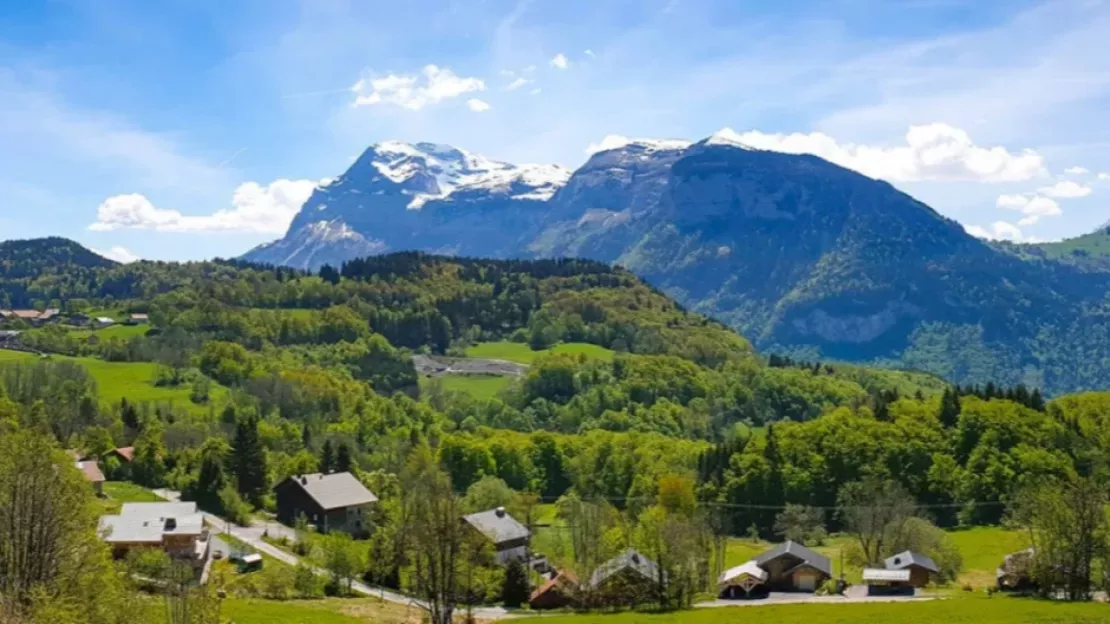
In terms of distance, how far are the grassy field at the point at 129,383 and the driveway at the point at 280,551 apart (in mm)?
47163

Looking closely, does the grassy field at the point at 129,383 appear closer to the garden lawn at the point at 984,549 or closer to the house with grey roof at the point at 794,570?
the house with grey roof at the point at 794,570

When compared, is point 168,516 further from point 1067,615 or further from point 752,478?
point 752,478

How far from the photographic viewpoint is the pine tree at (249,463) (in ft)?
373

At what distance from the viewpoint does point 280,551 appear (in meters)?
87.8

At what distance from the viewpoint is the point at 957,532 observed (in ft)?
359

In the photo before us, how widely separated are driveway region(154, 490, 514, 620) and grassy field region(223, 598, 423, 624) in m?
1.53

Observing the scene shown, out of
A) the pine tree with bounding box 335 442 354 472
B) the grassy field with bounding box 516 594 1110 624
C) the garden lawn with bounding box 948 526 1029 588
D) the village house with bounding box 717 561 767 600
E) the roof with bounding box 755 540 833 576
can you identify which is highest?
the grassy field with bounding box 516 594 1110 624

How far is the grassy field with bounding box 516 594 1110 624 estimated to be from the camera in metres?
50.8

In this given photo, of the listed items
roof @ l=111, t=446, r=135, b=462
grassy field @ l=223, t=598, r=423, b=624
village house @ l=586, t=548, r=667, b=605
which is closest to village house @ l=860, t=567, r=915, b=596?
village house @ l=586, t=548, r=667, b=605

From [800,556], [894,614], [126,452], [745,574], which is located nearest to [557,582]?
[745,574]

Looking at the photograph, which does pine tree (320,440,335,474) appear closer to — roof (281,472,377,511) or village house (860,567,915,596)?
roof (281,472,377,511)

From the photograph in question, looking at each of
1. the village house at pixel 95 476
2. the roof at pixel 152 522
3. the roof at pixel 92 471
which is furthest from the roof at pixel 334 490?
the roof at pixel 152 522

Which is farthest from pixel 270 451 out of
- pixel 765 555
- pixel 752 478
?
pixel 765 555

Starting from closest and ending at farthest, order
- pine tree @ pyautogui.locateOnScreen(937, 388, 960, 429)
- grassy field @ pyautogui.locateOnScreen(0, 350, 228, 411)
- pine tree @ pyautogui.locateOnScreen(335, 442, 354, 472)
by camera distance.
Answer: pine tree @ pyautogui.locateOnScreen(335, 442, 354, 472), pine tree @ pyautogui.locateOnScreen(937, 388, 960, 429), grassy field @ pyautogui.locateOnScreen(0, 350, 228, 411)
